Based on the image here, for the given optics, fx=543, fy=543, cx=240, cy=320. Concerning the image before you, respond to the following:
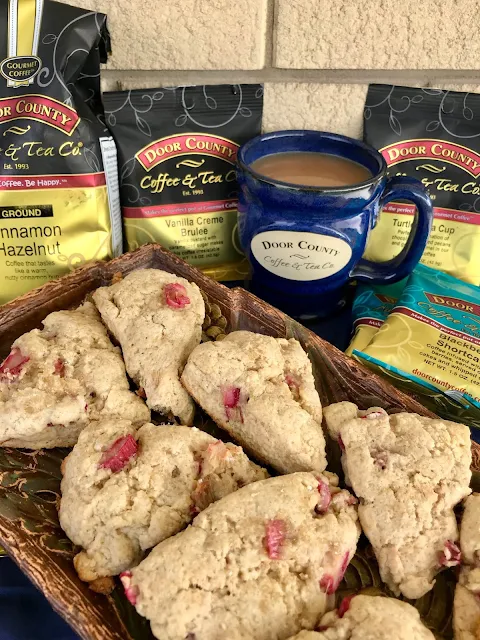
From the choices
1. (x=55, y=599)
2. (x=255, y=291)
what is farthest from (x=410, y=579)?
(x=255, y=291)

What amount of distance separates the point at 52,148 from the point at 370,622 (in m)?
0.87

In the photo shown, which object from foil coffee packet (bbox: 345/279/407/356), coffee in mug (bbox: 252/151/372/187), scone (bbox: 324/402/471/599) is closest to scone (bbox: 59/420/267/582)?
scone (bbox: 324/402/471/599)

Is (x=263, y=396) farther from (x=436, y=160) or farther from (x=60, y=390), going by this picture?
(x=436, y=160)

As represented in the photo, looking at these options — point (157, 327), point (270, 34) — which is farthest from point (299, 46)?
point (157, 327)

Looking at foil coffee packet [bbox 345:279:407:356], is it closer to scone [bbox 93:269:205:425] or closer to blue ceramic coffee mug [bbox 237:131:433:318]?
blue ceramic coffee mug [bbox 237:131:433:318]

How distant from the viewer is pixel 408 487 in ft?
2.14

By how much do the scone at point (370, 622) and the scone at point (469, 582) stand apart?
58mm

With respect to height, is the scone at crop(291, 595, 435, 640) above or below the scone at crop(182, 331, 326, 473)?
below

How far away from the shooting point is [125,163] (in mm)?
1040

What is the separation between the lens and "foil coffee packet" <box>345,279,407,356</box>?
997 mm

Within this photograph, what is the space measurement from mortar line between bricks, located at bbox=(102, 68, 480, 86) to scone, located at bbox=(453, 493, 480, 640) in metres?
0.80

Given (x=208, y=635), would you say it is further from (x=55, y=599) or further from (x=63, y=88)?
(x=63, y=88)

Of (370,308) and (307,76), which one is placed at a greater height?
(307,76)

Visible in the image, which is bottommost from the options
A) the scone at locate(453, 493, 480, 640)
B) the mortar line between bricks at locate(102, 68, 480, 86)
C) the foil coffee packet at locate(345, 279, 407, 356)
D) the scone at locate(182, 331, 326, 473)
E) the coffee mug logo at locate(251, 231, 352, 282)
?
the scone at locate(453, 493, 480, 640)
